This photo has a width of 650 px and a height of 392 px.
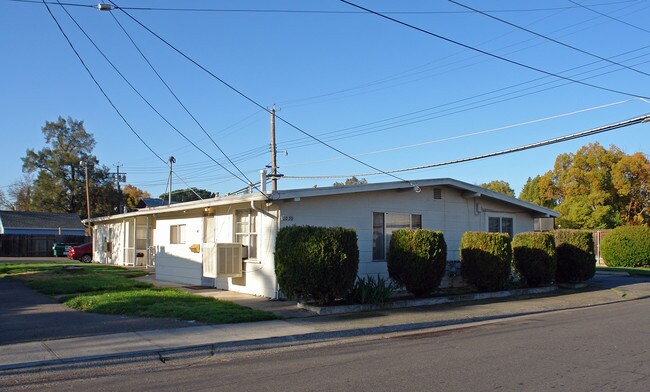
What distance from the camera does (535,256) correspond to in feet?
56.2

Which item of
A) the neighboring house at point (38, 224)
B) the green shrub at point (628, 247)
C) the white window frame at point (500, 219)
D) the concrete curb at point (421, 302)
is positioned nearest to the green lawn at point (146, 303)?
the concrete curb at point (421, 302)

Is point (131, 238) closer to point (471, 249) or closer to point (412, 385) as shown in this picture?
point (471, 249)

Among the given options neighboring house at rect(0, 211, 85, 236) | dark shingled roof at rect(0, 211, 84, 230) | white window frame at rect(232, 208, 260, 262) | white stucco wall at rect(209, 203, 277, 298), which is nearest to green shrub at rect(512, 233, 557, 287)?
white stucco wall at rect(209, 203, 277, 298)

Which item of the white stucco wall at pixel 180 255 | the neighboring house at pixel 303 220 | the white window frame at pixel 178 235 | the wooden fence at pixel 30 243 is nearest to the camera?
the neighboring house at pixel 303 220

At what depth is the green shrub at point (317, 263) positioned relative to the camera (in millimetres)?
12562

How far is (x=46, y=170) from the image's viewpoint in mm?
65000

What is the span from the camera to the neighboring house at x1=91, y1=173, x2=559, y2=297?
1527cm

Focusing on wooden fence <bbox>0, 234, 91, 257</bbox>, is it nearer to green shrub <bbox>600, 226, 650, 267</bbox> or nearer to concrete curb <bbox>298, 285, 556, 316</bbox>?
green shrub <bbox>600, 226, 650, 267</bbox>

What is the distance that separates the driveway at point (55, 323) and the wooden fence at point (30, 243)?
127ft

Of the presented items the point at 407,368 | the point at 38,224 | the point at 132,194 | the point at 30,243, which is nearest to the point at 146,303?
the point at 407,368

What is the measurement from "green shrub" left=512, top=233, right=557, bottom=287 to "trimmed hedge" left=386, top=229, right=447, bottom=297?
383 centimetres

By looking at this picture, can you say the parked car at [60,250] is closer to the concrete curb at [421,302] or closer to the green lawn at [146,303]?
the green lawn at [146,303]

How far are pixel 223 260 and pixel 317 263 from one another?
4.29m

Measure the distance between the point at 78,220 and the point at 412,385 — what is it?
60846 millimetres
